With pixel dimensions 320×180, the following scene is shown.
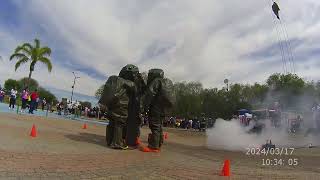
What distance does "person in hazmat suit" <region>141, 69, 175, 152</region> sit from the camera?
15.5 metres

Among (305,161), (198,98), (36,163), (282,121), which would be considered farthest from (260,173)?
(198,98)

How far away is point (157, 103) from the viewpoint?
619 inches

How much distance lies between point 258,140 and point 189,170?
46.3 feet

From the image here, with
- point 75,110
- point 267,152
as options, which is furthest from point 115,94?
point 75,110

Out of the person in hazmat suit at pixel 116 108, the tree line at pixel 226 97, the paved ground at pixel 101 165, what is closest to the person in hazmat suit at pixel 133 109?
the person in hazmat suit at pixel 116 108

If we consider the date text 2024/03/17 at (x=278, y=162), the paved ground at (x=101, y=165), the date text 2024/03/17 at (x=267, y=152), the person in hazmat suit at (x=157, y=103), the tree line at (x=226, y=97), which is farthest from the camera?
the tree line at (x=226, y=97)

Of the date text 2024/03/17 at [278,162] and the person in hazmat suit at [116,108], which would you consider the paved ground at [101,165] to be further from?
the person in hazmat suit at [116,108]

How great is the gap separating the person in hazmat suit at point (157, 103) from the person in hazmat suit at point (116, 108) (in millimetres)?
952

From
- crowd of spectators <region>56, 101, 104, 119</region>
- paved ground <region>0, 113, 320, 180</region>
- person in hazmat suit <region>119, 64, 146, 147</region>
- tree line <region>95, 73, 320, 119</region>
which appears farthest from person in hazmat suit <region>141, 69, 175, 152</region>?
tree line <region>95, 73, 320, 119</region>

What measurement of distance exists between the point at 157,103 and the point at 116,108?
173 centimetres

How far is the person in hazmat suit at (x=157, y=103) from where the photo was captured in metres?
15.5

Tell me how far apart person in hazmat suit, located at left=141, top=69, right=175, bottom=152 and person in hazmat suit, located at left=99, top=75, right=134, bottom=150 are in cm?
95

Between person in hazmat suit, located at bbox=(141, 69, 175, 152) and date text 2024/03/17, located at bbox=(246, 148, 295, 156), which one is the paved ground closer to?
person in hazmat suit, located at bbox=(141, 69, 175, 152)

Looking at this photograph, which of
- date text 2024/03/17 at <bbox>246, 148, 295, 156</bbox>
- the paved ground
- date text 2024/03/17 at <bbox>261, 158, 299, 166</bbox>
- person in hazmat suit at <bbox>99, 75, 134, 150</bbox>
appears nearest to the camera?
the paved ground
